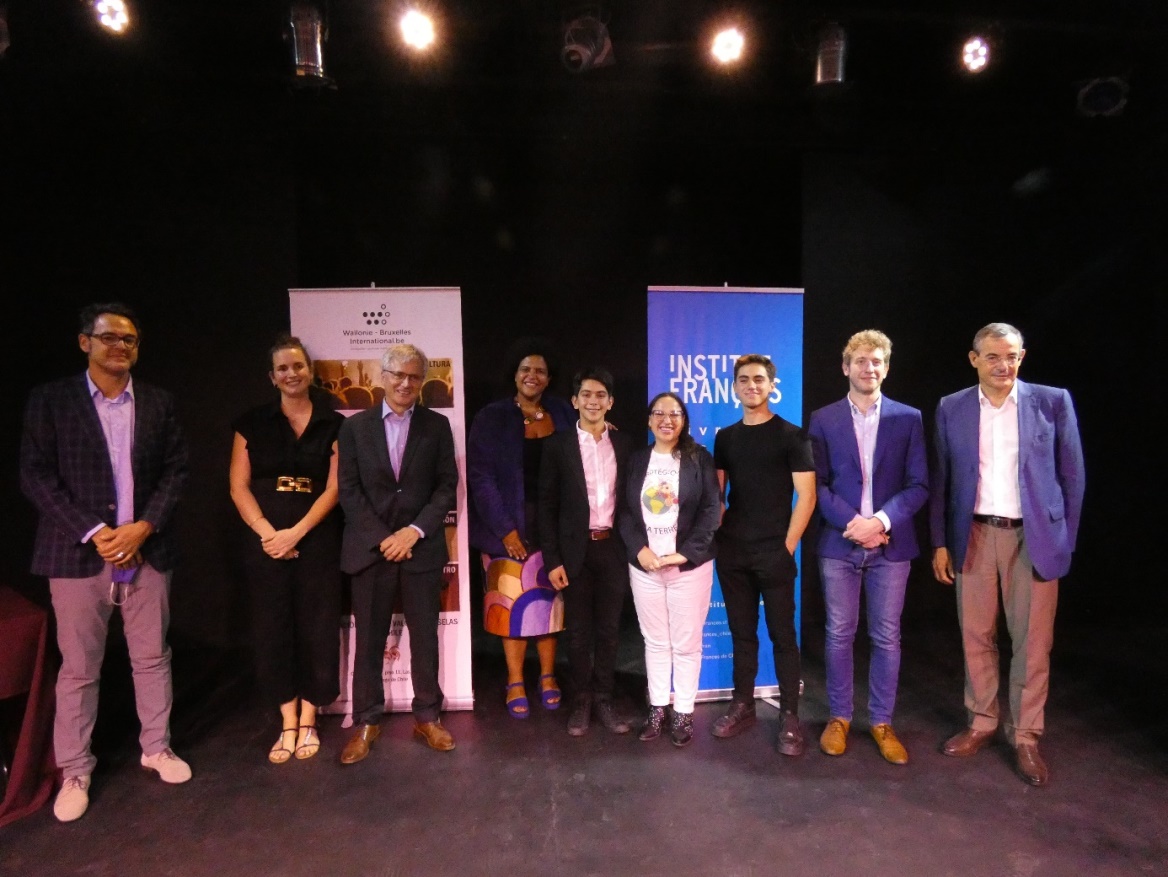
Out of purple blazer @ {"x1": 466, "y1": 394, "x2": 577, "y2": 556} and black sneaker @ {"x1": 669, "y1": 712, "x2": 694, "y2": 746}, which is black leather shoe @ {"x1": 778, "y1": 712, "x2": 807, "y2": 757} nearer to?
black sneaker @ {"x1": 669, "y1": 712, "x2": 694, "y2": 746}

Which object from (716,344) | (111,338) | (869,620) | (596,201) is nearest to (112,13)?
(111,338)

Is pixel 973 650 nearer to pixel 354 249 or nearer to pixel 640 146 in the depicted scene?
pixel 640 146

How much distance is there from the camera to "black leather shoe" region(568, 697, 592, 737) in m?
3.08

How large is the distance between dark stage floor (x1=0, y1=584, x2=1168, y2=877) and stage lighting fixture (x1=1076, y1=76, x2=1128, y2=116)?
3.38 m

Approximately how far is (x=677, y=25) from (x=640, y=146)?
2.45ft

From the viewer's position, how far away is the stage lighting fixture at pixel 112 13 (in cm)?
311

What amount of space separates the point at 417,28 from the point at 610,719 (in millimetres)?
3528

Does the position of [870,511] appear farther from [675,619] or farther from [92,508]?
[92,508]

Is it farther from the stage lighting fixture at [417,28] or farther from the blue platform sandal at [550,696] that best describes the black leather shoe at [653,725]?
the stage lighting fixture at [417,28]

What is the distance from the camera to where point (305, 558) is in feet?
9.52

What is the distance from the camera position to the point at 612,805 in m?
2.56

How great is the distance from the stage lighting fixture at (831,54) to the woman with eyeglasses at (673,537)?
203 cm

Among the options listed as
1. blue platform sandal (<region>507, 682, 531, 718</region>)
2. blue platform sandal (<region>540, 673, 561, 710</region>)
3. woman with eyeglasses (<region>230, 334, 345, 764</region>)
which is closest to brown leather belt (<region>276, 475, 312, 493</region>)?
woman with eyeglasses (<region>230, 334, 345, 764</region>)

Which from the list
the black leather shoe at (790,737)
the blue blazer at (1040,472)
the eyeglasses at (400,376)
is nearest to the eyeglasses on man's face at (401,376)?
the eyeglasses at (400,376)
